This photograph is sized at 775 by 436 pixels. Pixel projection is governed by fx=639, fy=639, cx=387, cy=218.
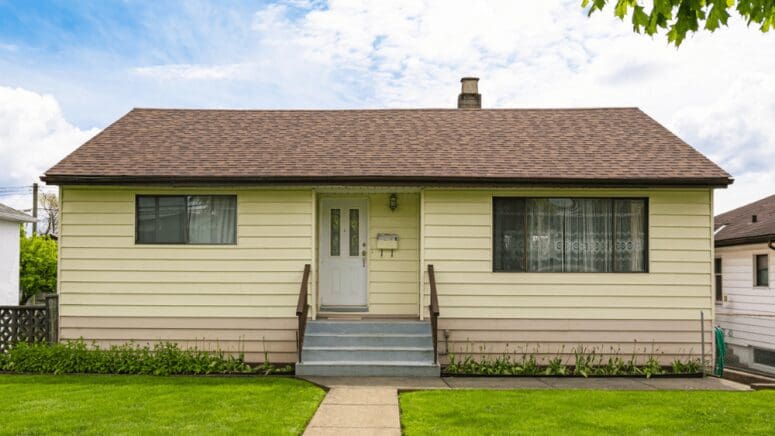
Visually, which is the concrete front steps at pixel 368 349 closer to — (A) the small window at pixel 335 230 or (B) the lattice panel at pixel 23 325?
(A) the small window at pixel 335 230

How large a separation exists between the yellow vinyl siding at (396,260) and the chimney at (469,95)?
13.0 feet

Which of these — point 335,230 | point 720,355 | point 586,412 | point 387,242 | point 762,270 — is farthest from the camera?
point 762,270

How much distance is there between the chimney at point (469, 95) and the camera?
1443cm

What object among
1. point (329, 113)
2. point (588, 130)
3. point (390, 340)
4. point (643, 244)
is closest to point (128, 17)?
point (329, 113)

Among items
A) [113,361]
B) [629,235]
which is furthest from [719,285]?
[113,361]

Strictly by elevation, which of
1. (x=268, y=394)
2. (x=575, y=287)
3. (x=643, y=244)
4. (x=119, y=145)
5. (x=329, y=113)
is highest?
(x=329, y=113)

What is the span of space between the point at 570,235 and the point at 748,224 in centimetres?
892

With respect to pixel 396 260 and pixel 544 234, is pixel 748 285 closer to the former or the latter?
pixel 544 234

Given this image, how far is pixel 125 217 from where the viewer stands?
10516 millimetres

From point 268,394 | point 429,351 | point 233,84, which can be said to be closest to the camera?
point 268,394

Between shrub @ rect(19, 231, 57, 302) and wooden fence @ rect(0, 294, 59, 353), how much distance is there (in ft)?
46.2

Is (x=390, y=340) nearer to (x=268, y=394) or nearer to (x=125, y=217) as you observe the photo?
(x=268, y=394)

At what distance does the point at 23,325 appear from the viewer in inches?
410

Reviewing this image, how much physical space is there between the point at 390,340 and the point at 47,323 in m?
5.57
